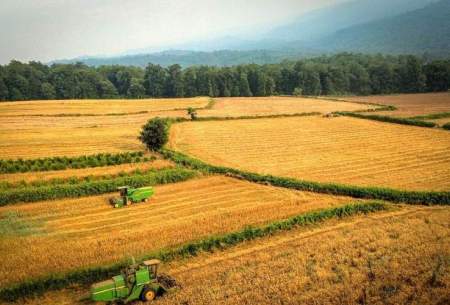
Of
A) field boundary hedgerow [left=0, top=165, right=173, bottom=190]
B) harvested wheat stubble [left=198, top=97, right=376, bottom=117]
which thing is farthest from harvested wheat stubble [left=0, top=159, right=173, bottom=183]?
harvested wheat stubble [left=198, top=97, right=376, bottom=117]

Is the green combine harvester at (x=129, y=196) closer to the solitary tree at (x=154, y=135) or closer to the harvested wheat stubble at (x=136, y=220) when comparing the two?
the harvested wheat stubble at (x=136, y=220)

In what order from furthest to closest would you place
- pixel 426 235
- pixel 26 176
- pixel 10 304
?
pixel 26 176 < pixel 426 235 < pixel 10 304

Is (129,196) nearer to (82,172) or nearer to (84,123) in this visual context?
(82,172)

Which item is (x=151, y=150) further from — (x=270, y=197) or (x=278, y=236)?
(x=278, y=236)

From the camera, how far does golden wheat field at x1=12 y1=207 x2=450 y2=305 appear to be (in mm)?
17875

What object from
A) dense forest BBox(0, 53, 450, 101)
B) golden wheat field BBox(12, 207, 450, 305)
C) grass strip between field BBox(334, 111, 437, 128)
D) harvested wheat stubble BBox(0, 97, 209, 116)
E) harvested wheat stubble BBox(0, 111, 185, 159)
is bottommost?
golden wheat field BBox(12, 207, 450, 305)

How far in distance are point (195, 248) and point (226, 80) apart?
355 feet

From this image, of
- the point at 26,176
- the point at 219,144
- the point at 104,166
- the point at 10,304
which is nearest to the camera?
the point at 10,304

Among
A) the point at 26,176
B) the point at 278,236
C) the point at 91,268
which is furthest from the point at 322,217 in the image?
the point at 26,176

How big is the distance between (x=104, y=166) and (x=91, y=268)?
67.4ft

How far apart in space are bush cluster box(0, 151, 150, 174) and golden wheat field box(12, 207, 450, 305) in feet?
68.1

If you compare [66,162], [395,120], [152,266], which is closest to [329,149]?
[395,120]

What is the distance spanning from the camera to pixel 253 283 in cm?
1919

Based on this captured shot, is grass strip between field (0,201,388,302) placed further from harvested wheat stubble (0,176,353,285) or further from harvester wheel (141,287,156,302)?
harvester wheel (141,287,156,302)
